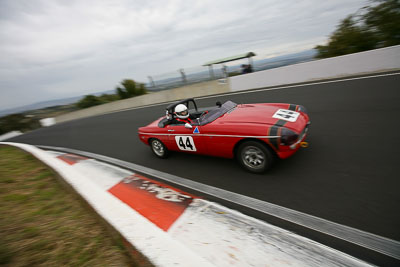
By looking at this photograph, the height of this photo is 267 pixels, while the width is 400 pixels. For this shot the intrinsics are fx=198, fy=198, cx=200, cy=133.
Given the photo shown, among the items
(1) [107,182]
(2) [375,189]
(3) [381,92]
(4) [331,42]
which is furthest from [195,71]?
(2) [375,189]

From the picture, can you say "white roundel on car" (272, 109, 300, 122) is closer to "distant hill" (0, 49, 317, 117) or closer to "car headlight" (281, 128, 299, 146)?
"car headlight" (281, 128, 299, 146)

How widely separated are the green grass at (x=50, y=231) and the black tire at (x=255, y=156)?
210 cm

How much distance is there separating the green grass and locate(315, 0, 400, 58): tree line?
14385 mm

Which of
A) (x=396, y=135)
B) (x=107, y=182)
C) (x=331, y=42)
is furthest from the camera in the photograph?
(x=331, y=42)

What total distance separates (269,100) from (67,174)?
22.3 ft

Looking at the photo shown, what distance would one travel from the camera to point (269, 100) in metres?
7.62

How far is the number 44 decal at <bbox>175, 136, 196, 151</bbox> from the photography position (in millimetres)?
3750

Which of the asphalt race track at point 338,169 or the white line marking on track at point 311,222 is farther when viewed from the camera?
the asphalt race track at point 338,169

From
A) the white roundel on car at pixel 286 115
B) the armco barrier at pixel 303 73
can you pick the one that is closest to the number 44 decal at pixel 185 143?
the white roundel on car at pixel 286 115

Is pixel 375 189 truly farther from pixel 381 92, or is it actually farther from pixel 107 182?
pixel 381 92

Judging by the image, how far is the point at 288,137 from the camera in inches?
109

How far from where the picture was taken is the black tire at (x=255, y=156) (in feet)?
9.62

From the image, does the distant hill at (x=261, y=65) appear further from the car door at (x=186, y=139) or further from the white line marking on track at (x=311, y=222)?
the white line marking on track at (x=311, y=222)

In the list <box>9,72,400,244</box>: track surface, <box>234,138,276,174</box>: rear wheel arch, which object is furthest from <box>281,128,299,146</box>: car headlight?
<box>9,72,400,244</box>: track surface
